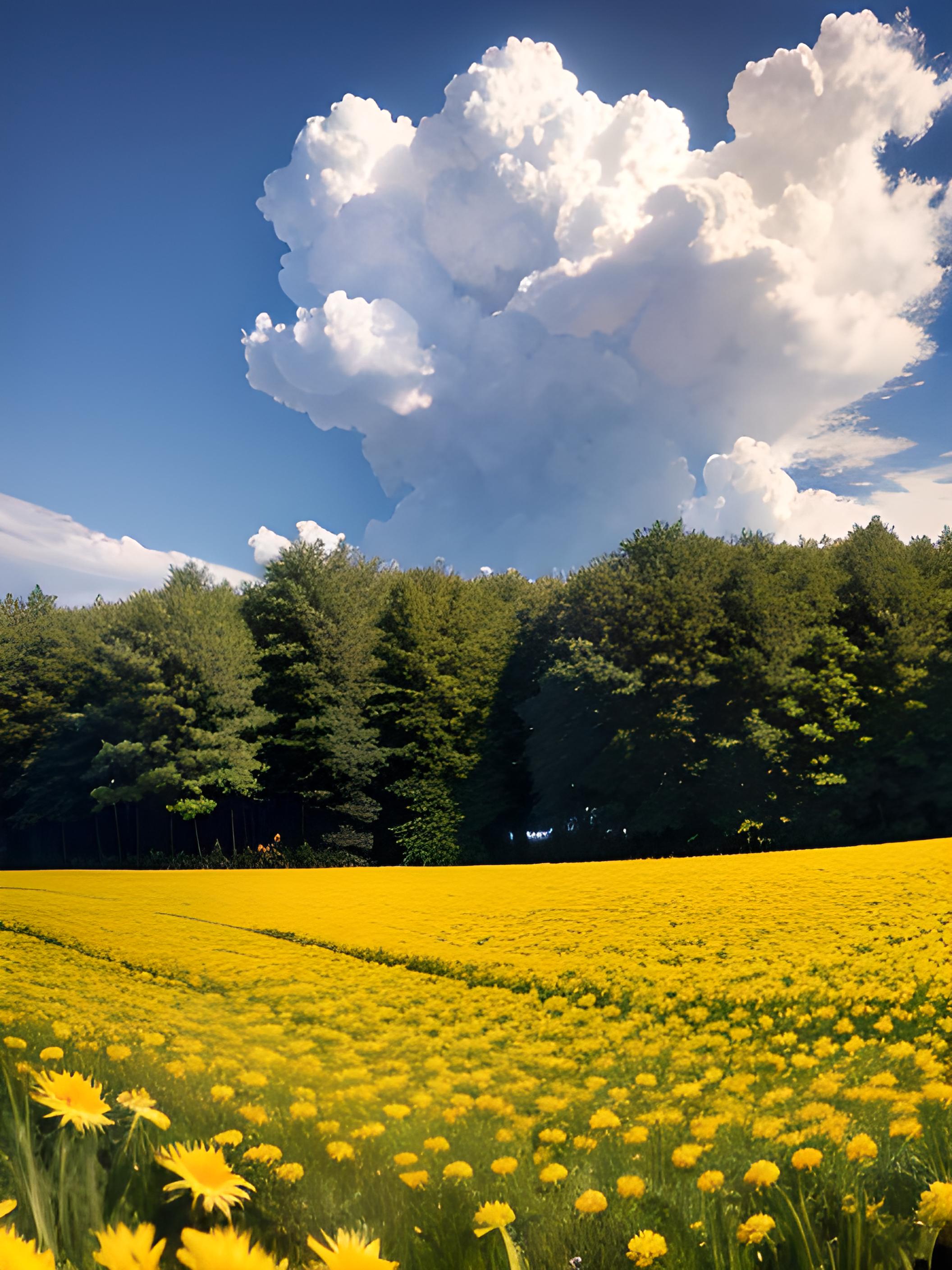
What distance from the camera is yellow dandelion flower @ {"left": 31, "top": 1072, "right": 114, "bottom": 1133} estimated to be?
67.4 inches

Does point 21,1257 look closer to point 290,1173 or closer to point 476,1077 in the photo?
point 290,1173

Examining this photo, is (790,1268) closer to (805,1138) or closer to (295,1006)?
(805,1138)

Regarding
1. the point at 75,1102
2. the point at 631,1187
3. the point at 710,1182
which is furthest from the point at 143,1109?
the point at 710,1182

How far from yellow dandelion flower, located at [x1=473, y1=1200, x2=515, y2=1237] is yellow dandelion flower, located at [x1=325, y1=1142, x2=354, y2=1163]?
1.58ft

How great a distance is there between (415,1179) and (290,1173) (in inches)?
12.8

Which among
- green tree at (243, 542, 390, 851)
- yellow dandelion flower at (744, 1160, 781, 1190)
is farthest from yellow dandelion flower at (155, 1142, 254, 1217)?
green tree at (243, 542, 390, 851)

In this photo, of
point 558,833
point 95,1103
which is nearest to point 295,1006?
point 95,1103

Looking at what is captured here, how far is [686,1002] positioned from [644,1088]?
85cm

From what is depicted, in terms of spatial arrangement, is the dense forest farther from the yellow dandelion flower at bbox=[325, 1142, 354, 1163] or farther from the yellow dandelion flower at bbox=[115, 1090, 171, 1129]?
the yellow dandelion flower at bbox=[325, 1142, 354, 1163]

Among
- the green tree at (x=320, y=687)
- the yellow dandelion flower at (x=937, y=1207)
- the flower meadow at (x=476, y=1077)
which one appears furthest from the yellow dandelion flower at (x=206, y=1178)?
the green tree at (x=320, y=687)

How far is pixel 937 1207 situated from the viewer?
74.3 inches

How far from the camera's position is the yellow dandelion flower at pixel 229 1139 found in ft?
7.05

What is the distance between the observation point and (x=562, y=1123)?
8.28 feet

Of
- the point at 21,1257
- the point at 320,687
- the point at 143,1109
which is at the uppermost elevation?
the point at 320,687
